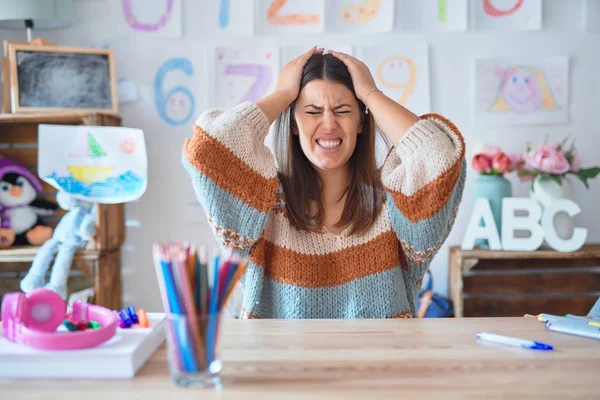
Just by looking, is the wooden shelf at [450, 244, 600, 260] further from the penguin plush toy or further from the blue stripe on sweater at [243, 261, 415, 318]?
the penguin plush toy

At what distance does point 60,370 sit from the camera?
69 cm

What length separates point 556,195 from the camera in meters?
2.25

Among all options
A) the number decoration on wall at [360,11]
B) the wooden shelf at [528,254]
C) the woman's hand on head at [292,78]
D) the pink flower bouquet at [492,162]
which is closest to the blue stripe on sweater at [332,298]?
the woman's hand on head at [292,78]

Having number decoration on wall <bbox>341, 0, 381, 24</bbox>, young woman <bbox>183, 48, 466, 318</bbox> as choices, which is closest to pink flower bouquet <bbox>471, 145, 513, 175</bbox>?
number decoration on wall <bbox>341, 0, 381, 24</bbox>

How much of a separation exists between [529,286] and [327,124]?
1469mm

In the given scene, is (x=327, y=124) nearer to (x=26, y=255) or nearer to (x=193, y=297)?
(x=193, y=297)

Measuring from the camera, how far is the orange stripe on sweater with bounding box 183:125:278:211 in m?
1.11

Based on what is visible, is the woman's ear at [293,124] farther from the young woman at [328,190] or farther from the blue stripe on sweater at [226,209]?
the blue stripe on sweater at [226,209]

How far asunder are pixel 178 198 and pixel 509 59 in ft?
4.52

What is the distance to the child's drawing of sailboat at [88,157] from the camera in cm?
217

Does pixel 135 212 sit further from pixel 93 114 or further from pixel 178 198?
pixel 93 114

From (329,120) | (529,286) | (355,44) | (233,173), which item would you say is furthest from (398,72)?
(233,173)

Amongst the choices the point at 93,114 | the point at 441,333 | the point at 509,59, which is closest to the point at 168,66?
the point at 93,114

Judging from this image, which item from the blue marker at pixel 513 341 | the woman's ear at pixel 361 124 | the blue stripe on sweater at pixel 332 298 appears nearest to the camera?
the blue marker at pixel 513 341
